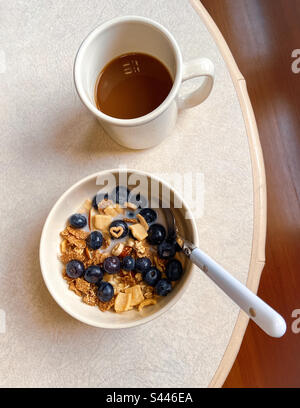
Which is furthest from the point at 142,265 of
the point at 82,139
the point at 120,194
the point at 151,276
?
the point at 82,139

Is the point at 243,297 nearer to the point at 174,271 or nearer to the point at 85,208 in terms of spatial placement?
the point at 174,271

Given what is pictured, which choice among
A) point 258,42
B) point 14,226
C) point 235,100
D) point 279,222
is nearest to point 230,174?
point 235,100

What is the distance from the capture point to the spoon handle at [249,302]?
0.43m

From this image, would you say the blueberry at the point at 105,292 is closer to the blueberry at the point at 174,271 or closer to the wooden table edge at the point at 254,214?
the blueberry at the point at 174,271

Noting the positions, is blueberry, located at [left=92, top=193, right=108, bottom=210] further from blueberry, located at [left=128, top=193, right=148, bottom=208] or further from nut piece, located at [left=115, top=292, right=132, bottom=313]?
nut piece, located at [left=115, top=292, right=132, bottom=313]

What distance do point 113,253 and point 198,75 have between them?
1.01 feet

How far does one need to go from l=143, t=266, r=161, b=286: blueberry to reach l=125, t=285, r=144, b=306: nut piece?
18 millimetres

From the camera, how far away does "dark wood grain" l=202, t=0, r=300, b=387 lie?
1151mm

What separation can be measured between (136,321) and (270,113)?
0.92 meters

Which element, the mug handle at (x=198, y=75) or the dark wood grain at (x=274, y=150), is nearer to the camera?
the mug handle at (x=198, y=75)

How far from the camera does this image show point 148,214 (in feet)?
2.14

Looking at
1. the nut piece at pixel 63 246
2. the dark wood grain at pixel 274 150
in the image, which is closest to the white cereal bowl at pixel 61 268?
the nut piece at pixel 63 246

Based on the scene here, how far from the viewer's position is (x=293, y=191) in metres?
1.21

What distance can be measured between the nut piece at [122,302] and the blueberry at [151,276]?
1.4 inches
